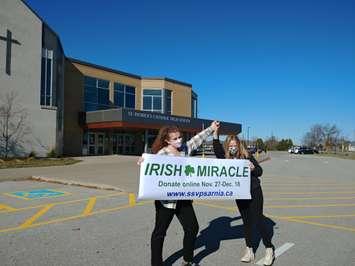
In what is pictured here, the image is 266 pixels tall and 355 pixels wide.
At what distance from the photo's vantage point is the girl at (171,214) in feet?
15.9

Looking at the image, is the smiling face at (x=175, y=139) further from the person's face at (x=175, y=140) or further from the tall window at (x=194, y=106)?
the tall window at (x=194, y=106)

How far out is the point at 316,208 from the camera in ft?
33.2

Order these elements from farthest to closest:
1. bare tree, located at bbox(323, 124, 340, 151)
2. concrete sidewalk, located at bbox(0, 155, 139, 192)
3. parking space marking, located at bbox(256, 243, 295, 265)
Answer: bare tree, located at bbox(323, 124, 340, 151), concrete sidewalk, located at bbox(0, 155, 139, 192), parking space marking, located at bbox(256, 243, 295, 265)

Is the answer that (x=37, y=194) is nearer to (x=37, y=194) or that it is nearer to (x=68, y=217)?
(x=37, y=194)

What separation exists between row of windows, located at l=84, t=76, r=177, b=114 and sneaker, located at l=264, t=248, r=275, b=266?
38696 millimetres

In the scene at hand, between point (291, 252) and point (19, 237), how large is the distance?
4.12m

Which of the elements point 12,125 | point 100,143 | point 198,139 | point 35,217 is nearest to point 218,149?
point 198,139

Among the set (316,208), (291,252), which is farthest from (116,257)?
(316,208)

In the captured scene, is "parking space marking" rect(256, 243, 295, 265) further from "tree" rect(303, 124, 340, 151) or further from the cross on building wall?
"tree" rect(303, 124, 340, 151)

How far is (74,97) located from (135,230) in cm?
3558

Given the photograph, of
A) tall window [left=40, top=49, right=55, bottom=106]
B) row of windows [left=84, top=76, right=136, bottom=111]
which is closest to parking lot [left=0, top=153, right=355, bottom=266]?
tall window [left=40, top=49, right=55, bottom=106]

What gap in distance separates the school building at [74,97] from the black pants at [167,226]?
88.5 ft

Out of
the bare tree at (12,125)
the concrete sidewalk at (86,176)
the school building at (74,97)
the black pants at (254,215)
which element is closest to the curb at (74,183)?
the concrete sidewalk at (86,176)

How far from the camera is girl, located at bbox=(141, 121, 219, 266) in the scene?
190 inches
